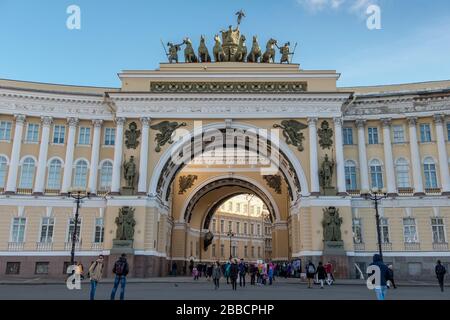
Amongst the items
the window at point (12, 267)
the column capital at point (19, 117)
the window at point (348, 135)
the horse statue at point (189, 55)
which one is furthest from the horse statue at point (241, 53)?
the window at point (12, 267)

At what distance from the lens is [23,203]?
32812mm

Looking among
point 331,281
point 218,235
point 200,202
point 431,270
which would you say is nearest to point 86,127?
point 200,202

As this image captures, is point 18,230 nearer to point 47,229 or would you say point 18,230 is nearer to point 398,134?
point 47,229

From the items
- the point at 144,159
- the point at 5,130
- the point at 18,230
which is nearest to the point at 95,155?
the point at 144,159

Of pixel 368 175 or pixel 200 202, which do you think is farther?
pixel 200 202

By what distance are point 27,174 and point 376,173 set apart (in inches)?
1098

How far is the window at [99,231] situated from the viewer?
108 feet

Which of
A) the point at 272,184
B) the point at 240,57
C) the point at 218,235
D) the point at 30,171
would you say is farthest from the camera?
the point at 218,235

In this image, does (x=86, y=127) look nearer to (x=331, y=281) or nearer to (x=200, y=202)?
(x=200, y=202)

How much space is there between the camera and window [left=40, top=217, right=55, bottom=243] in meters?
32.7

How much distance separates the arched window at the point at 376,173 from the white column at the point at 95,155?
22.2m

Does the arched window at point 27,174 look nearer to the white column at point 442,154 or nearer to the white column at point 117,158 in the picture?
the white column at point 117,158
